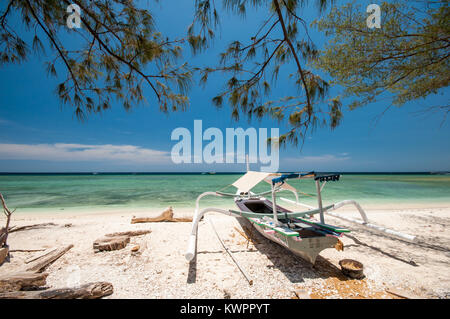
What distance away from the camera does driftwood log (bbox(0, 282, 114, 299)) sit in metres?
1.62

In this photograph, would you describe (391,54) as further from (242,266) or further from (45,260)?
(45,260)

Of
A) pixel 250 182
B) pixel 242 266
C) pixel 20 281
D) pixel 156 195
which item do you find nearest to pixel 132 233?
pixel 20 281

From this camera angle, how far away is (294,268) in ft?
8.39

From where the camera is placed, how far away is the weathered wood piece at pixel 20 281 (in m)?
1.80

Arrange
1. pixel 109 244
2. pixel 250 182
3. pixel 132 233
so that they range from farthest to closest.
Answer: pixel 132 233 → pixel 250 182 → pixel 109 244

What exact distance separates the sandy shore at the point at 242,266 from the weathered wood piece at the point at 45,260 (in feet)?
0.30

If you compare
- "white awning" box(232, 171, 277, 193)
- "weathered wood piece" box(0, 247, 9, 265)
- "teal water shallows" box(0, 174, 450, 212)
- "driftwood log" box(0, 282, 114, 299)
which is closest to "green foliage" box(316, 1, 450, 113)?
"white awning" box(232, 171, 277, 193)

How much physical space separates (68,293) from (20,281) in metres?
0.71

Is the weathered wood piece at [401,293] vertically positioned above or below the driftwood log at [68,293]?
below

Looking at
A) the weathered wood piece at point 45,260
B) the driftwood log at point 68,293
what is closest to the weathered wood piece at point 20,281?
the driftwood log at point 68,293

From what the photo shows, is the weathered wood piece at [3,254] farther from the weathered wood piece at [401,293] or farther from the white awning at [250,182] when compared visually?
the weathered wood piece at [401,293]

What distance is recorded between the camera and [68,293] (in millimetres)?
1686

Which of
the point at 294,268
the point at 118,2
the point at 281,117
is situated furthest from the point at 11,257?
the point at 281,117
